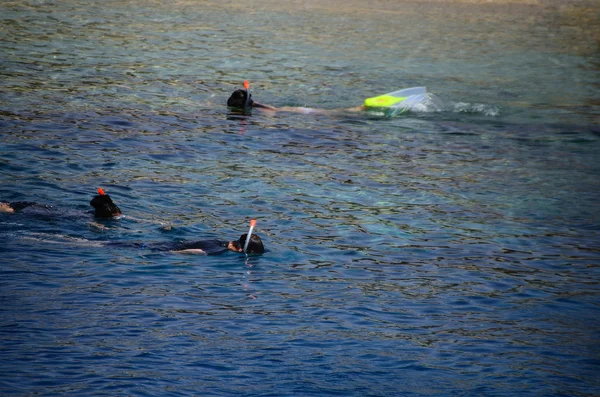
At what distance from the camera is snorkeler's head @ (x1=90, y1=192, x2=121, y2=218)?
1203cm

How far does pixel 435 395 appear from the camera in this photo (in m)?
8.06

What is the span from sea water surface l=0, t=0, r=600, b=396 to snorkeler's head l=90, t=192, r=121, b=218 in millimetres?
268

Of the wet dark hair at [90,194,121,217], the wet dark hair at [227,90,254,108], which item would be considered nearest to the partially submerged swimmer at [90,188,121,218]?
the wet dark hair at [90,194,121,217]

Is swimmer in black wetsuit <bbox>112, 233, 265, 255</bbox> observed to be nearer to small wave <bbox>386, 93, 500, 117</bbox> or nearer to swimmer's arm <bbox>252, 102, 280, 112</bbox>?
swimmer's arm <bbox>252, 102, 280, 112</bbox>

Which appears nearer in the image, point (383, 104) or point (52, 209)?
point (52, 209)

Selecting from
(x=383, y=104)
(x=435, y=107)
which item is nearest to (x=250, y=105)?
(x=383, y=104)

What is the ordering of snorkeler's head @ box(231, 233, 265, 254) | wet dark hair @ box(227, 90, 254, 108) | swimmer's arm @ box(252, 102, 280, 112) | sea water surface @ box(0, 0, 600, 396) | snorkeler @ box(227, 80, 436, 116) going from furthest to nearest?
swimmer's arm @ box(252, 102, 280, 112), snorkeler @ box(227, 80, 436, 116), wet dark hair @ box(227, 90, 254, 108), snorkeler's head @ box(231, 233, 265, 254), sea water surface @ box(0, 0, 600, 396)

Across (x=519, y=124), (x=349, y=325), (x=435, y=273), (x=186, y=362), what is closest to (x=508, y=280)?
(x=435, y=273)

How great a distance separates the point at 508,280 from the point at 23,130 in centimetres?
1043

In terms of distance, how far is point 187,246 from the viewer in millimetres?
11484

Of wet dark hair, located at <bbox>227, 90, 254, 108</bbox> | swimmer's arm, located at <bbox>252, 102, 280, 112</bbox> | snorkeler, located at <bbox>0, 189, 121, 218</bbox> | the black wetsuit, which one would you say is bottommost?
the black wetsuit

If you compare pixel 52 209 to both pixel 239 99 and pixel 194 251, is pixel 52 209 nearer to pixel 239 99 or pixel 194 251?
pixel 194 251

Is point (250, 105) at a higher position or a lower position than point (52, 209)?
higher

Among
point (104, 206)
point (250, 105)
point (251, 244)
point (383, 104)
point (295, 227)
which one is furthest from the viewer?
point (383, 104)
